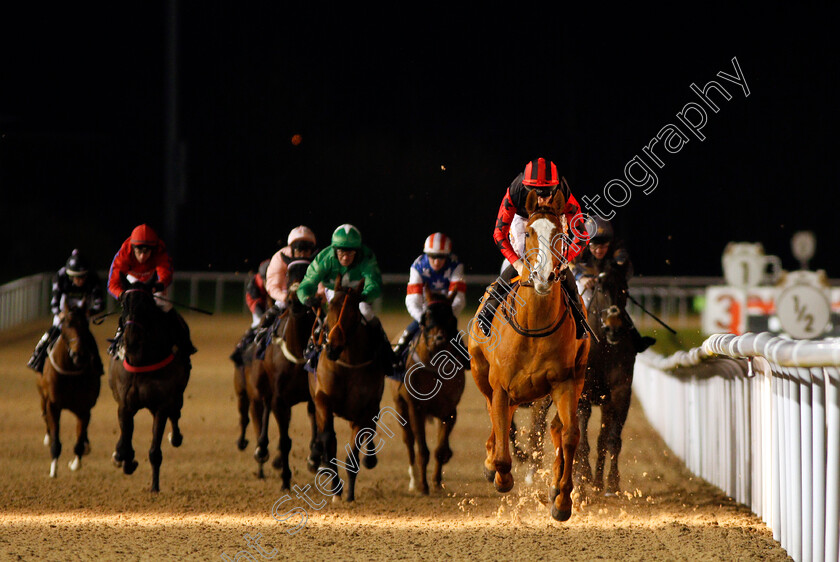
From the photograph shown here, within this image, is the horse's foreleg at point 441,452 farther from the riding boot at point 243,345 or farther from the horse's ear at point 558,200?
the horse's ear at point 558,200

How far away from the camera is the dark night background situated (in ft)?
105

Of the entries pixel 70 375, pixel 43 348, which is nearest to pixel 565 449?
pixel 70 375

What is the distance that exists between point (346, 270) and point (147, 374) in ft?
6.11

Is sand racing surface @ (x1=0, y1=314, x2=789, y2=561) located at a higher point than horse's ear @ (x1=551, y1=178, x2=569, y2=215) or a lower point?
lower

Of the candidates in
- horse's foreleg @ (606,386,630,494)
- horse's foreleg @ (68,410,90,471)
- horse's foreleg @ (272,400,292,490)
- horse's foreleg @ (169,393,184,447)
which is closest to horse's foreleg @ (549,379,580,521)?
horse's foreleg @ (606,386,630,494)

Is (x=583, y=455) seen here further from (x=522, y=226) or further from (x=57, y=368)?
(x=57, y=368)

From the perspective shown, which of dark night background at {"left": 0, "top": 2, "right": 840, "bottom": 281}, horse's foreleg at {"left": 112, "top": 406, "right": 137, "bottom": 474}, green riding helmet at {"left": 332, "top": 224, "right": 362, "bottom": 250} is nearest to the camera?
green riding helmet at {"left": 332, "top": 224, "right": 362, "bottom": 250}

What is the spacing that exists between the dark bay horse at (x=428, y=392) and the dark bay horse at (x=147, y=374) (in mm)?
1849

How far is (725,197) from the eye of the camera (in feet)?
121

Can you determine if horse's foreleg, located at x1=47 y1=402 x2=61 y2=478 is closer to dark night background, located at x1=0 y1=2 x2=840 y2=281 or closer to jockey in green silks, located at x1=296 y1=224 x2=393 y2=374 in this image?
jockey in green silks, located at x1=296 y1=224 x2=393 y2=374

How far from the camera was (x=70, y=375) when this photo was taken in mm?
9422

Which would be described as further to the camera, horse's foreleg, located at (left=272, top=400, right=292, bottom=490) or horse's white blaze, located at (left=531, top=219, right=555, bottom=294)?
horse's foreleg, located at (left=272, top=400, right=292, bottom=490)

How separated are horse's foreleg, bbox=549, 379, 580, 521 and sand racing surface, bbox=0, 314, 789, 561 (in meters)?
0.22

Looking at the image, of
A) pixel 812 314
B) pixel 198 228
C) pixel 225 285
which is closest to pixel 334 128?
pixel 198 228
